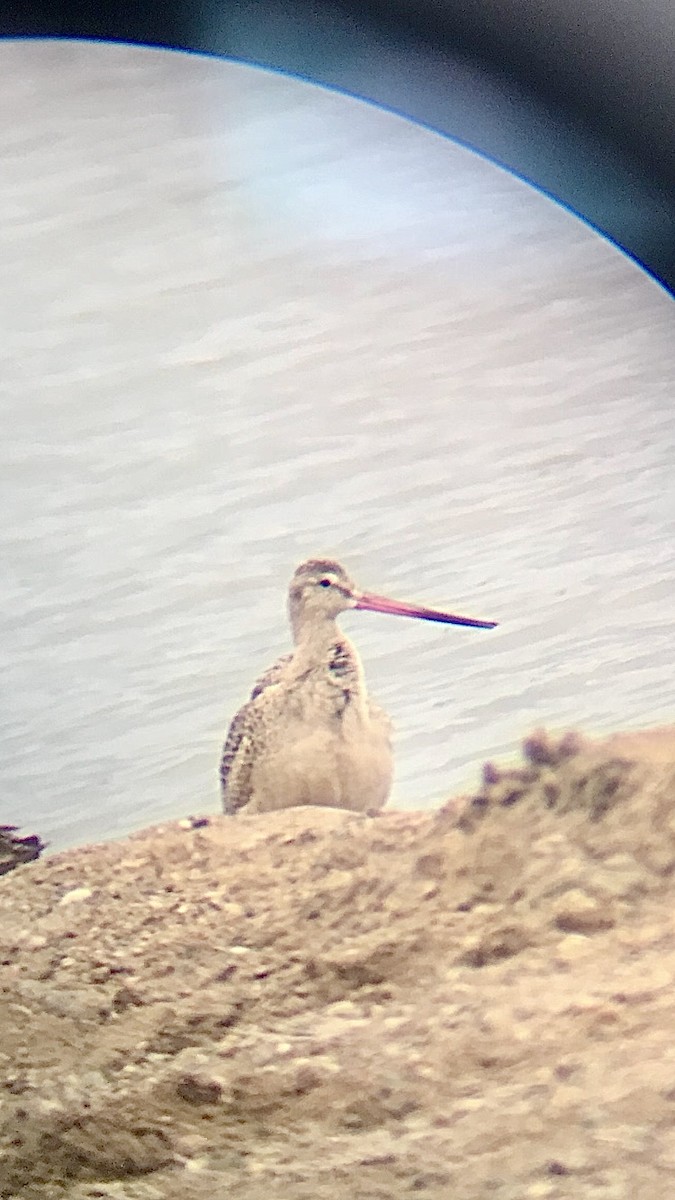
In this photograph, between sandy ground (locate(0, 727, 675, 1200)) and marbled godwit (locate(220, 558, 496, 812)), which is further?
marbled godwit (locate(220, 558, 496, 812))

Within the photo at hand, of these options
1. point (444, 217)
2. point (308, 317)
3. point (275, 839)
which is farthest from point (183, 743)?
point (444, 217)

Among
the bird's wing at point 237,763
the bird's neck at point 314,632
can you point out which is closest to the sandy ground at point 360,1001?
the bird's wing at point 237,763

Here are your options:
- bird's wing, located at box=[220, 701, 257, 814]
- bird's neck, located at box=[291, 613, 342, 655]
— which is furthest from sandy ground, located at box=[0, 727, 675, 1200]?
bird's neck, located at box=[291, 613, 342, 655]

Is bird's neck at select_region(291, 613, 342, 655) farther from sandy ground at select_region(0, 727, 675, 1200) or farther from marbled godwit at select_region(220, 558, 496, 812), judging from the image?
sandy ground at select_region(0, 727, 675, 1200)

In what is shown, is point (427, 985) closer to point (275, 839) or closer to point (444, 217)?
point (275, 839)

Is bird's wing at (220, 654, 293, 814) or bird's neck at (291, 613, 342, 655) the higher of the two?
bird's neck at (291, 613, 342, 655)

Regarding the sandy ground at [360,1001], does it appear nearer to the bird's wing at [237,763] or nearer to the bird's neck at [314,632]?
the bird's wing at [237,763]

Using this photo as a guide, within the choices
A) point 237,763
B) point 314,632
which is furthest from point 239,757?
point 314,632
